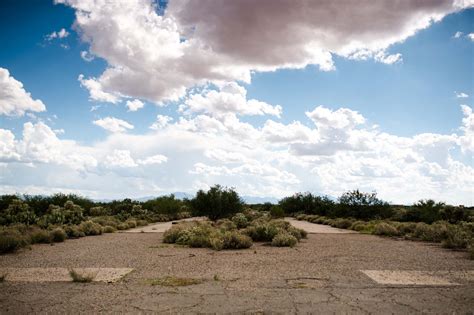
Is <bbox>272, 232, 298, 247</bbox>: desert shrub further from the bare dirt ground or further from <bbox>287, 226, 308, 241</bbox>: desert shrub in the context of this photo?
the bare dirt ground

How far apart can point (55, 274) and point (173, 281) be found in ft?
12.4

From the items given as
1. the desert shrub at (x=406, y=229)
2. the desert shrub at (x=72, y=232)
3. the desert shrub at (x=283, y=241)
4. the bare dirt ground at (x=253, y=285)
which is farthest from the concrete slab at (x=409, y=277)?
the desert shrub at (x=72, y=232)

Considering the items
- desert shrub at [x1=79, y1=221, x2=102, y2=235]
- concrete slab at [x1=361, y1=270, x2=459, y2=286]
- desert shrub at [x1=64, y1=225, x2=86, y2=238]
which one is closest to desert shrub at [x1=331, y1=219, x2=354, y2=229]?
desert shrub at [x1=79, y1=221, x2=102, y2=235]

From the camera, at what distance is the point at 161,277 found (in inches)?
416

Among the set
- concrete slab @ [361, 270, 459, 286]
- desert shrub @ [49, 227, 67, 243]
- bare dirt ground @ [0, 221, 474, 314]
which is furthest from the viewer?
desert shrub @ [49, 227, 67, 243]

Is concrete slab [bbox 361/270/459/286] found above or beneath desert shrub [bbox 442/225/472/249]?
beneath

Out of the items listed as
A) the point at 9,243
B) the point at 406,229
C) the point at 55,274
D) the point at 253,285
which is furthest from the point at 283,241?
the point at 406,229

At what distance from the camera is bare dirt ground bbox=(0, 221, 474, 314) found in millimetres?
7539

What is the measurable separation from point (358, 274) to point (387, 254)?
5.58 meters

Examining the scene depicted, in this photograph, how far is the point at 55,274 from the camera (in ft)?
36.0

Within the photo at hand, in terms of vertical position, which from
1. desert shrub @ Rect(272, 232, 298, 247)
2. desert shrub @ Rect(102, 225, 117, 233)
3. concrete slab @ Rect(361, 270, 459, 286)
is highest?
desert shrub @ Rect(272, 232, 298, 247)

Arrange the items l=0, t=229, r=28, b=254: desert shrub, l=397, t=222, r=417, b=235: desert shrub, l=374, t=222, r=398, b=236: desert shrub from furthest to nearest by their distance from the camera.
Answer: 1. l=397, t=222, r=417, b=235: desert shrub
2. l=374, t=222, r=398, b=236: desert shrub
3. l=0, t=229, r=28, b=254: desert shrub

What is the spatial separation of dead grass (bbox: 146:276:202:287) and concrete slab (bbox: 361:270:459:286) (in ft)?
16.1

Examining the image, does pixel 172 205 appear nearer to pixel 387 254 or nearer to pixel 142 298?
pixel 387 254
